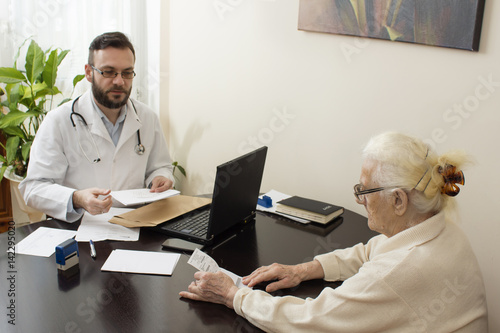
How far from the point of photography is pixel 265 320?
132 centimetres

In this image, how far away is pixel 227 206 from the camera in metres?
1.85

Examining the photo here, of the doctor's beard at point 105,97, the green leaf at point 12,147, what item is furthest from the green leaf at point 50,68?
the doctor's beard at point 105,97

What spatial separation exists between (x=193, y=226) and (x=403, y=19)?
1.26 m

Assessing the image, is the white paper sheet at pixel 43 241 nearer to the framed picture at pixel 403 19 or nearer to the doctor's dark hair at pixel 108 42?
the doctor's dark hair at pixel 108 42

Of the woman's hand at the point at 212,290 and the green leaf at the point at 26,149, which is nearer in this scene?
the woman's hand at the point at 212,290

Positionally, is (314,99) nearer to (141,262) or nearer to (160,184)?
(160,184)

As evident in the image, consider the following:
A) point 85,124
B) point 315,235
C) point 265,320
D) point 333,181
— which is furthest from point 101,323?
point 333,181

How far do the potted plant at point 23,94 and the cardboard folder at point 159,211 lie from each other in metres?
1.43

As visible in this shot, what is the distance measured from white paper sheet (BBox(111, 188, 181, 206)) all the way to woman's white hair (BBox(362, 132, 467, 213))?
1.01 m

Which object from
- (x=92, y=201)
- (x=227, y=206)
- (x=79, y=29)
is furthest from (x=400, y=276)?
(x=79, y=29)

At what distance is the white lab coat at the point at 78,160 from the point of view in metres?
2.10

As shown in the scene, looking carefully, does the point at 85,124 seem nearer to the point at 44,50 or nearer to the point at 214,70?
the point at 214,70

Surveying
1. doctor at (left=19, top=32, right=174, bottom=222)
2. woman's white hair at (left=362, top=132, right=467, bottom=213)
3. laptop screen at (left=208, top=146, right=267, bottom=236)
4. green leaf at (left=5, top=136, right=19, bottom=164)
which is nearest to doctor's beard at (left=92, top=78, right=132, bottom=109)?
doctor at (left=19, top=32, right=174, bottom=222)

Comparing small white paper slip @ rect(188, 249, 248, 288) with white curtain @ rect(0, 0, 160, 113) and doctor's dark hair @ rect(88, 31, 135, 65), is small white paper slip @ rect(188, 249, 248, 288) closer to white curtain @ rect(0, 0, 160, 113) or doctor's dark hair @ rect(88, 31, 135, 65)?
doctor's dark hair @ rect(88, 31, 135, 65)
